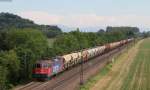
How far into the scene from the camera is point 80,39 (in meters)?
127

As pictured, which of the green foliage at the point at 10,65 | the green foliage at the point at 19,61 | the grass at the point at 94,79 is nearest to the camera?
the green foliage at the point at 10,65

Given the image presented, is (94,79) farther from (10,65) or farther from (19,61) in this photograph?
(10,65)

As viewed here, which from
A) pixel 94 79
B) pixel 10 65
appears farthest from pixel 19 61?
pixel 94 79

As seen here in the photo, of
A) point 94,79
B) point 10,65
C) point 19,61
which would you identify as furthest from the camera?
point 94,79

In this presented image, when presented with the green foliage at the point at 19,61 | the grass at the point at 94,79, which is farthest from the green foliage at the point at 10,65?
the grass at the point at 94,79

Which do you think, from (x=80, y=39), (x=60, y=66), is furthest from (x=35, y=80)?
(x=80, y=39)

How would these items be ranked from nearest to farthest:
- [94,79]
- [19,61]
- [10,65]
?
[10,65]
[19,61]
[94,79]

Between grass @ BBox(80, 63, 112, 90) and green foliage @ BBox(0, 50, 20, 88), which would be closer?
green foliage @ BBox(0, 50, 20, 88)

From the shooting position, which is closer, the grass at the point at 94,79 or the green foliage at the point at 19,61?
the green foliage at the point at 19,61

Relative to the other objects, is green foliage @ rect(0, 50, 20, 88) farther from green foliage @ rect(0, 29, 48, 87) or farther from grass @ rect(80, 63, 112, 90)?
grass @ rect(80, 63, 112, 90)

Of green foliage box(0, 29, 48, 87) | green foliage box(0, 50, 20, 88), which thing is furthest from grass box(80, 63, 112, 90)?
green foliage box(0, 50, 20, 88)

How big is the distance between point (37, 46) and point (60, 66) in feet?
18.7

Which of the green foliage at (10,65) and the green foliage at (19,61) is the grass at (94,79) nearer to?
the green foliage at (19,61)

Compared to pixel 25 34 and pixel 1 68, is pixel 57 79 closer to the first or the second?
pixel 1 68
